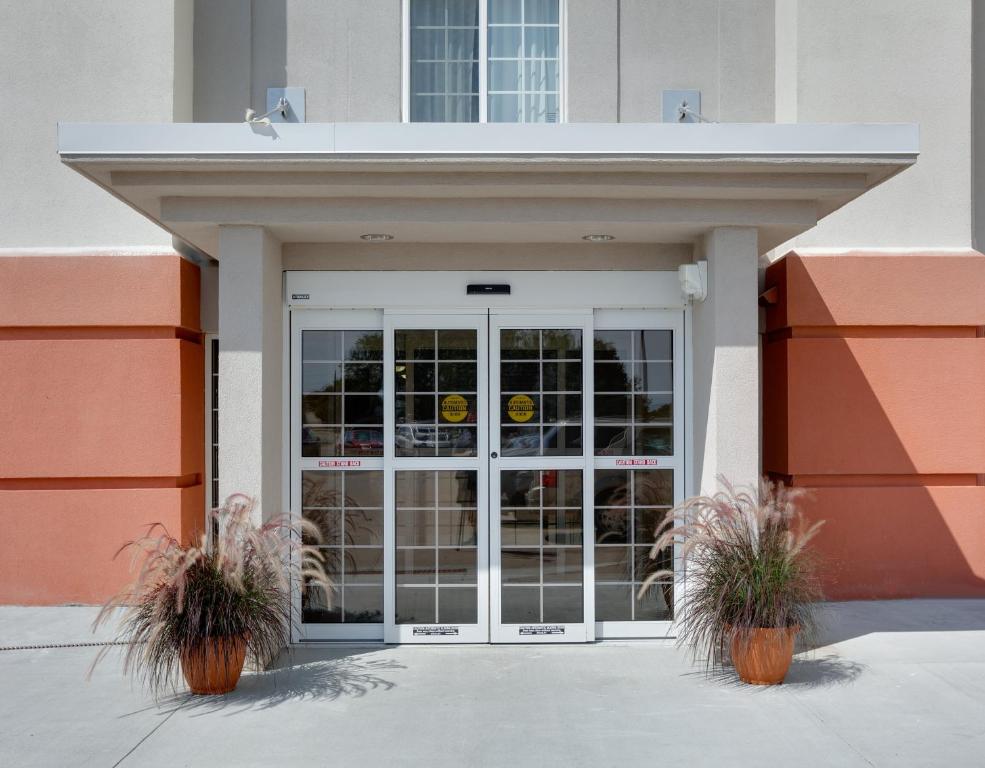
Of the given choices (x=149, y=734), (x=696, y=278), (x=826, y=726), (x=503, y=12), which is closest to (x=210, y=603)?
(x=149, y=734)

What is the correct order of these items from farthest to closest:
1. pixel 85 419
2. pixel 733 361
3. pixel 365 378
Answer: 1. pixel 85 419
2. pixel 365 378
3. pixel 733 361

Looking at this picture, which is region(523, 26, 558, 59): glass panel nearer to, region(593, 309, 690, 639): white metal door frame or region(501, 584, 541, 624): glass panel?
region(593, 309, 690, 639): white metal door frame

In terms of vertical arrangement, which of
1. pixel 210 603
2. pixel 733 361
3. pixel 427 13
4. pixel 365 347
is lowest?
pixel 210 603

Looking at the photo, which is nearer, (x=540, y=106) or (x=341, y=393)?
(x=341, y=393)

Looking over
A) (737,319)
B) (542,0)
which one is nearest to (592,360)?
(737,319)

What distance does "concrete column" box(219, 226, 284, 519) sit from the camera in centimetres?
607

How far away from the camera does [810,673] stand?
18.6ft

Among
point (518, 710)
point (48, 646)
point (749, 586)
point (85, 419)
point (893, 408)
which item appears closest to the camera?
point (518, 710)

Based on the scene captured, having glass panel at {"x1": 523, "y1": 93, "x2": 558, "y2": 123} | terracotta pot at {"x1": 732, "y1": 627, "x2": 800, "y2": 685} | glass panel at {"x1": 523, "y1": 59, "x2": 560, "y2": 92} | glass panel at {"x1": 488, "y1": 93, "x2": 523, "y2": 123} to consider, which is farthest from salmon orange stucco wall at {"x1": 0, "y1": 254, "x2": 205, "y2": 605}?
terracotta pot at {"x1": 732, "y1": 627, "x2": 800, "y2": 685}

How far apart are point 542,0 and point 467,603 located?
17.4ft

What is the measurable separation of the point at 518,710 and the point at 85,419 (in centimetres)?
471

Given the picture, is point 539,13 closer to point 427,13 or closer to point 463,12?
point 463,12

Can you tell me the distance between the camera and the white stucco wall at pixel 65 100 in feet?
25.0

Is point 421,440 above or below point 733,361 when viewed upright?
below
